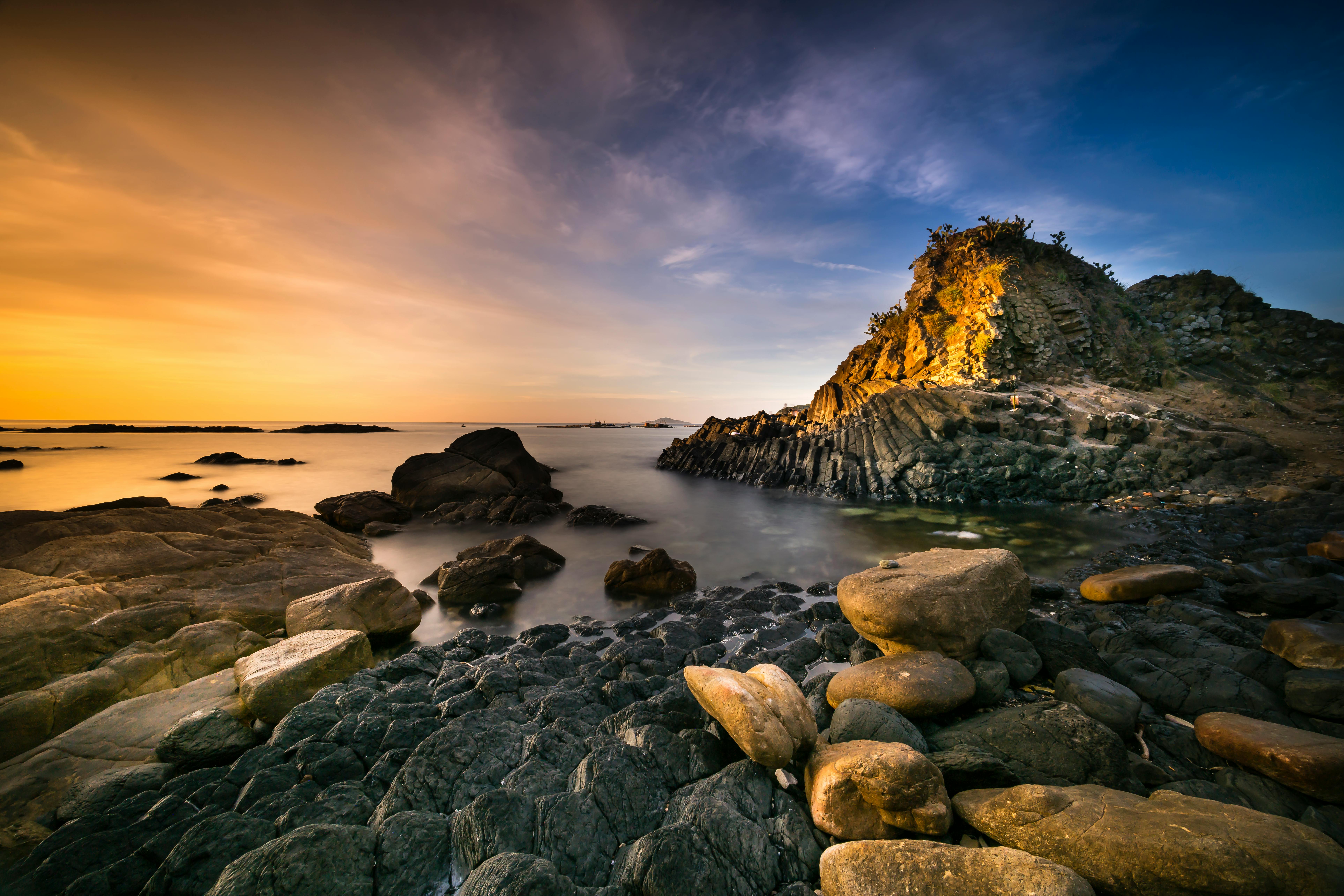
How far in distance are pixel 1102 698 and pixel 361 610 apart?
28.5 ft

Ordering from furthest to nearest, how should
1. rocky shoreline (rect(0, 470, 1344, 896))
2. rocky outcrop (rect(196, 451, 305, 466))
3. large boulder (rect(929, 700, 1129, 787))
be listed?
rocky outcrop (rect(196, 451, 305, 466)) < large boulder (rect(929, 700, 1129, 787)) < rocky shoreline (rect(0, 470, 1344, 896))

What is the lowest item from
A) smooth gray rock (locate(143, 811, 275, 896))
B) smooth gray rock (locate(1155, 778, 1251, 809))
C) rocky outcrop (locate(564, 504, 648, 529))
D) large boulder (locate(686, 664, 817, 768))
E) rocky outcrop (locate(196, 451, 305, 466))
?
rocky outcrop (locate(564, 504, 648, 529))

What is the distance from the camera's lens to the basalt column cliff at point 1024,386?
16.9 m

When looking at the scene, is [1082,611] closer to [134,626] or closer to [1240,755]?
[1240,755]

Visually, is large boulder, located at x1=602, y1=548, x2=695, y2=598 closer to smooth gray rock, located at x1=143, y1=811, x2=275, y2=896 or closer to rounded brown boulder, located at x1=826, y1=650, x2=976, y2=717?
rounded brown boulder, located at x1=826, y1=650, x2=976, y2=717

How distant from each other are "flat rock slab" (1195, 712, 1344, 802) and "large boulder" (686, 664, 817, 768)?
9.43ft

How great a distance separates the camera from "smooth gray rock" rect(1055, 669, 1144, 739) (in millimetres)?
3543

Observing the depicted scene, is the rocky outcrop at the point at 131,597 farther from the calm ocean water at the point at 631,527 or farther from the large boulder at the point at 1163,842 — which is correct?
the large boulder at the point at 1163,842

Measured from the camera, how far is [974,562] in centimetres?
540

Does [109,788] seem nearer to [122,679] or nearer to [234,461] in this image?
[122,679]

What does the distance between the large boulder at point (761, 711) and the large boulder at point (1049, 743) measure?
118cm

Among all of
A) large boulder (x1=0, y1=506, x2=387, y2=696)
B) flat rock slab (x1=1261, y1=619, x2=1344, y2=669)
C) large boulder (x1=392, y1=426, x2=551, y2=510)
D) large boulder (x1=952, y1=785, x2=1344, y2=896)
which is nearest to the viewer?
large boulder (x1=952, y1=785, x2=1344, y2=896)

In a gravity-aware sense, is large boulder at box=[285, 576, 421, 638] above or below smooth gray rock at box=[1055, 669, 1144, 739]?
below

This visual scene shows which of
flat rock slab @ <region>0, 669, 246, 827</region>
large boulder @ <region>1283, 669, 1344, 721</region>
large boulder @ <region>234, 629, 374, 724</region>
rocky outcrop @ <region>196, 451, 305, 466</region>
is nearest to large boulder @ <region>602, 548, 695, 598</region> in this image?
large boulder @ <region>234, 629, 374, 724</region>
